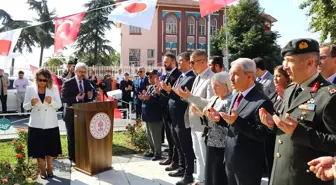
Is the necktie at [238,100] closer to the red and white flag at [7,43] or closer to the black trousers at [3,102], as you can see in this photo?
the red and white flag at [7,43]

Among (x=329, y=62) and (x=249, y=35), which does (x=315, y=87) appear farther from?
(x=249, y=35)

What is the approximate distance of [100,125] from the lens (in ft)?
17.6

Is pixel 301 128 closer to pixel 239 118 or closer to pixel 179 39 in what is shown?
pixel 239 118

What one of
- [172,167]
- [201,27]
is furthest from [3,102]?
[201,27]

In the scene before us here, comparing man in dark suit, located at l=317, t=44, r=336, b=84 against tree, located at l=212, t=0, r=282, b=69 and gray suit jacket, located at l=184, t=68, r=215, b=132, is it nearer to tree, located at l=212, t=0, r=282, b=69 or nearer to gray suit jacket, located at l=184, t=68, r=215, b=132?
gray suit jacket, located at l=184, t=68, r=215, b=132

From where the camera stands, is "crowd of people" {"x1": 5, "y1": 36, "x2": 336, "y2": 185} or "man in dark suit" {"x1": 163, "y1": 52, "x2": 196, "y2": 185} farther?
"man in dark suit" {"x1": 163, "y1": 52, "x2": 196, "y2": 185}

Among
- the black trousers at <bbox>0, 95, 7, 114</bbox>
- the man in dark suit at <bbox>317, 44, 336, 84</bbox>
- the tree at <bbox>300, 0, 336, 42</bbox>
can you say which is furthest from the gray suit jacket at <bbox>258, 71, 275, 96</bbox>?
the tree at <bbox>300, 0, 336, 42</bbox>

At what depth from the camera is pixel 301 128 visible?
2.07 metres

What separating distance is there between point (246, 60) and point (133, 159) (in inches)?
157

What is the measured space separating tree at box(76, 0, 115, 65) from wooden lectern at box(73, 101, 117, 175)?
31061mm

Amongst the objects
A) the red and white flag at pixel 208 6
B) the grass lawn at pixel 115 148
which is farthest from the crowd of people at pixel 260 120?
the grass lawn at pixel 115 148

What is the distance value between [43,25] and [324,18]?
33.7 m

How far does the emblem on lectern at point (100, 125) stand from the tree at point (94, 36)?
31.1 meters

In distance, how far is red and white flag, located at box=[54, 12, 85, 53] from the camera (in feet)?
21.3
